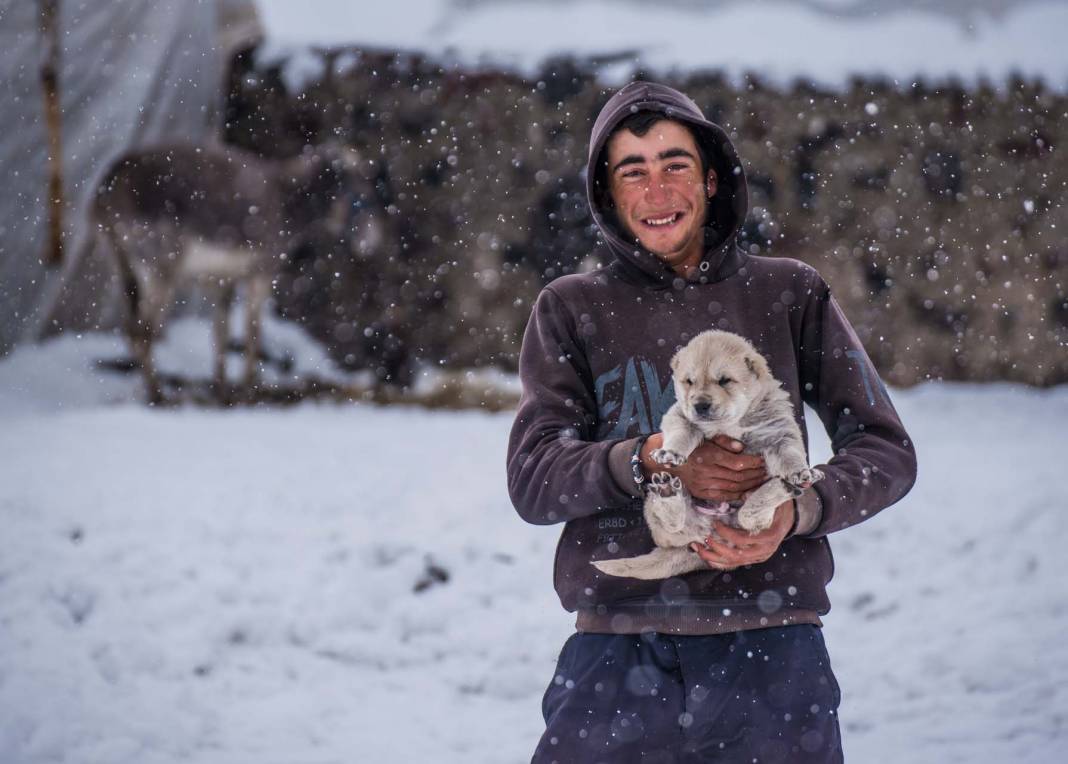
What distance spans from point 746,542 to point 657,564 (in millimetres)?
192

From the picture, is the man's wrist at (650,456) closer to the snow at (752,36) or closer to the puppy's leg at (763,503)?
the puppy's leg at (763,503)

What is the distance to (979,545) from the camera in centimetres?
531

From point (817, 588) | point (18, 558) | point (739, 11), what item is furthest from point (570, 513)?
point (739, 11)

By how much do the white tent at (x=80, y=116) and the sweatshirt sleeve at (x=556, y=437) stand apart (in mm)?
6602

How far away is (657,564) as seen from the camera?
5.97 ft

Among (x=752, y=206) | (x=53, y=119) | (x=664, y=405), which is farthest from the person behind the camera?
(x=752, y=206)

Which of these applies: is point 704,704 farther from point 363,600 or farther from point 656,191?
point 363,600

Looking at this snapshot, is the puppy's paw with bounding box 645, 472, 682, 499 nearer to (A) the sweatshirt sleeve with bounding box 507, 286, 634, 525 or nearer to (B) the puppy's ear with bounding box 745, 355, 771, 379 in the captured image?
(A) the sweatshirt sleeve with bounding box 507, 286, 634, 525

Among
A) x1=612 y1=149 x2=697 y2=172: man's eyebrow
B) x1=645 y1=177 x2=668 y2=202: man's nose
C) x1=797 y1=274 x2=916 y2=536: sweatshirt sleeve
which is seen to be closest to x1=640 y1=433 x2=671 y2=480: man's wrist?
x1=797 y1=274 x2=916 y2=536: sweatshirt sleeve

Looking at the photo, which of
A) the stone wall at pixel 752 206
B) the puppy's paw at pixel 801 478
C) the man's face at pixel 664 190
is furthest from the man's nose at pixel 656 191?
the stone wall at pixel 752 206

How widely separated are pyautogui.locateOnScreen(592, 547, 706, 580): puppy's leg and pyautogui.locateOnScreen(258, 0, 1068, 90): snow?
6668mm

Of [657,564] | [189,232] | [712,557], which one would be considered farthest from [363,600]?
[189,232]

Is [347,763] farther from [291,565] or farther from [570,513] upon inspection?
[570,513]

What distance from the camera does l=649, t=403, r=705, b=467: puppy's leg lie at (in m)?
1.70
